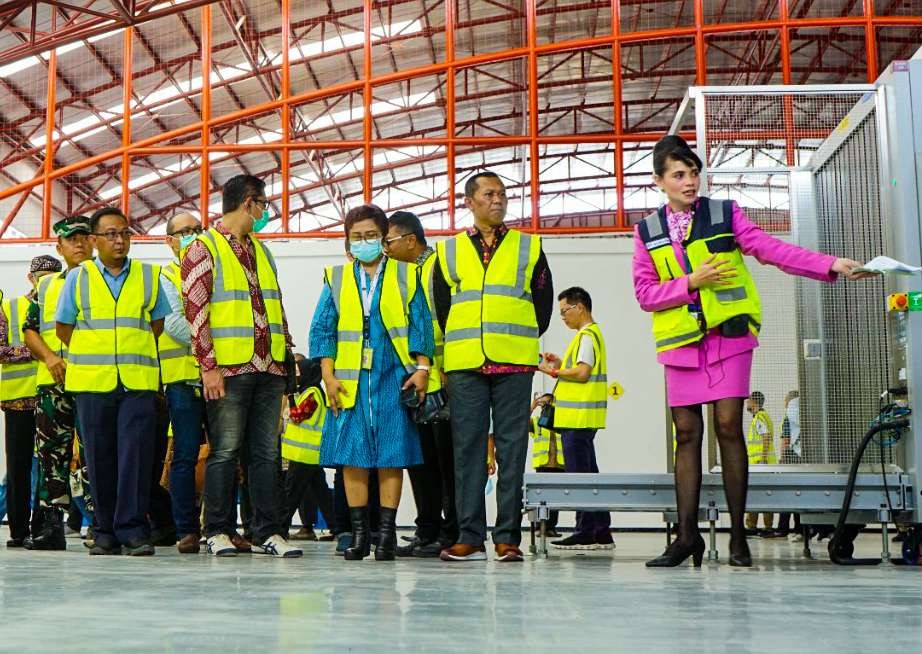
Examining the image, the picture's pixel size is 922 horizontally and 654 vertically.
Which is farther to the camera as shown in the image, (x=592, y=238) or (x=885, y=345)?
(x=592, y=238)

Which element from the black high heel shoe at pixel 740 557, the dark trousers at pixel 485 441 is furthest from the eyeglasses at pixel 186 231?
the black high heel shoe at pixel 740 557

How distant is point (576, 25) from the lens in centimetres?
1288

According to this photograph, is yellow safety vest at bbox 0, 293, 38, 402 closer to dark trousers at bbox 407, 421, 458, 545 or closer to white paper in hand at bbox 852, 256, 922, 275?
dark trousers at bbox 407, 421, 458, 545

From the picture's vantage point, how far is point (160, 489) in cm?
568

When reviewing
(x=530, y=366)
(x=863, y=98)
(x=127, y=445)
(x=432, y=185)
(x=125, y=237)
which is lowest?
(x=127, y=445)

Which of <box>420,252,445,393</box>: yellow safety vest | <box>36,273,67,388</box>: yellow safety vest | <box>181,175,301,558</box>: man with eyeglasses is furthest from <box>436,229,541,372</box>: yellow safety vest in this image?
<box>36,273,67,388</box>: yellow safety vest

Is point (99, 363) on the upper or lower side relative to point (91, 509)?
upper

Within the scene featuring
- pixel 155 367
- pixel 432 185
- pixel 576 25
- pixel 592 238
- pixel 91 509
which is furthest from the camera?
pixel 432 185

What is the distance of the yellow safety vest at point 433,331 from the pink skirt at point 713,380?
1042mm

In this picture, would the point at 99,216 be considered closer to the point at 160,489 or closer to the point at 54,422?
the point at 54,422

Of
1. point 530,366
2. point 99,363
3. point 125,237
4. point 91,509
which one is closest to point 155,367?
point 99,363

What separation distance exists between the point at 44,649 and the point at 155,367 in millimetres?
2965

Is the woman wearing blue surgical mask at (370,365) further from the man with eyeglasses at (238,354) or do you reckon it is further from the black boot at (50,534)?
the black boot at (50,534)

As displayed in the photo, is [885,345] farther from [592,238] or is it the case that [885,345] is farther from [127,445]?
[592,238]
